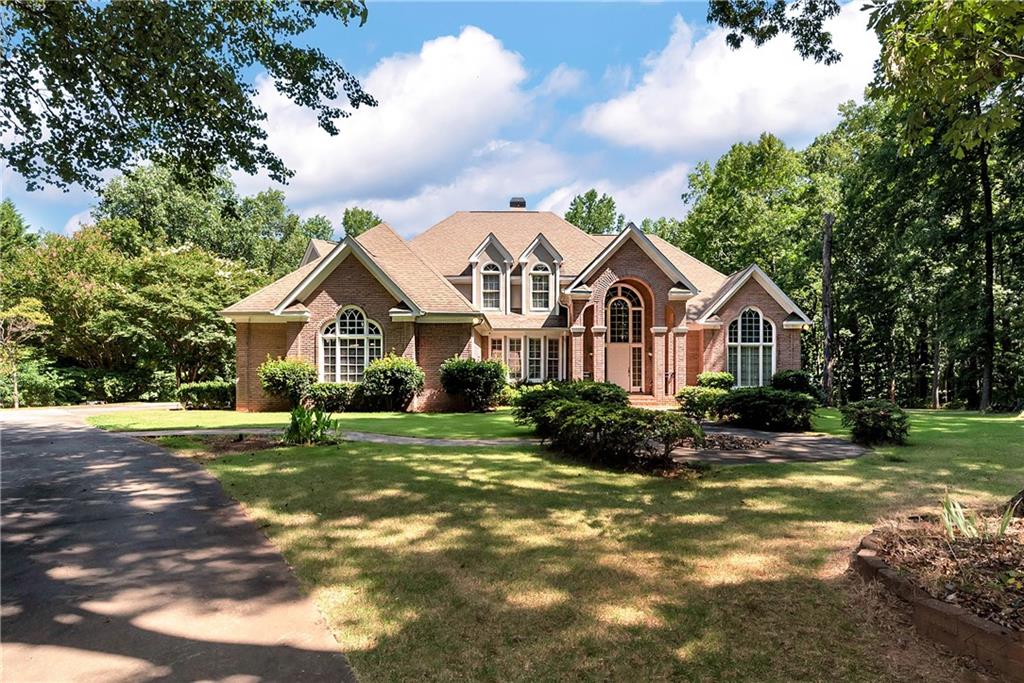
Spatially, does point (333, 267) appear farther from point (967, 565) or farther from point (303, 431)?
point (967, 565)

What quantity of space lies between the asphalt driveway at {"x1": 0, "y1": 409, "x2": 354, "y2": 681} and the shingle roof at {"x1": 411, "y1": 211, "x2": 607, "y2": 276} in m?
21.4

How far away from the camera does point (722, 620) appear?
3.77 metres

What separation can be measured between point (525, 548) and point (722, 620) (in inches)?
77.6

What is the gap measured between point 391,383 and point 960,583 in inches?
734

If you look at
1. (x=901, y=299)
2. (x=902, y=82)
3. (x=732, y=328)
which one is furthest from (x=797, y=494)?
(x=901, y=299)

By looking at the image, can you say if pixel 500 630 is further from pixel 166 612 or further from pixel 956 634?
pixel 956 634

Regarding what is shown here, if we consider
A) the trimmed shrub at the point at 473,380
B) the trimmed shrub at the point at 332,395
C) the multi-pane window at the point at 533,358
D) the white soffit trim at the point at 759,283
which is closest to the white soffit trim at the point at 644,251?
the white soffit trim at the point at 759,283

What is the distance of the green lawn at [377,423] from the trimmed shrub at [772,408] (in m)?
5.97

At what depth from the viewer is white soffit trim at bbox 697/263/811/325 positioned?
24453 millimetres

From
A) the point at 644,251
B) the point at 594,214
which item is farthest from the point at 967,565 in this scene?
the point at 594,214

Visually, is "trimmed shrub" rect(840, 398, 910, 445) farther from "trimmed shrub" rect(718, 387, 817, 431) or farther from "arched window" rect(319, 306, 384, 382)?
"arched window" rect(319, 306, 384, 382)

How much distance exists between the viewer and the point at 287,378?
20250 millimetres

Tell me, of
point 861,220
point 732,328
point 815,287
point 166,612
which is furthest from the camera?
point 815,287

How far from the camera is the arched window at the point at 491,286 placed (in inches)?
1059
